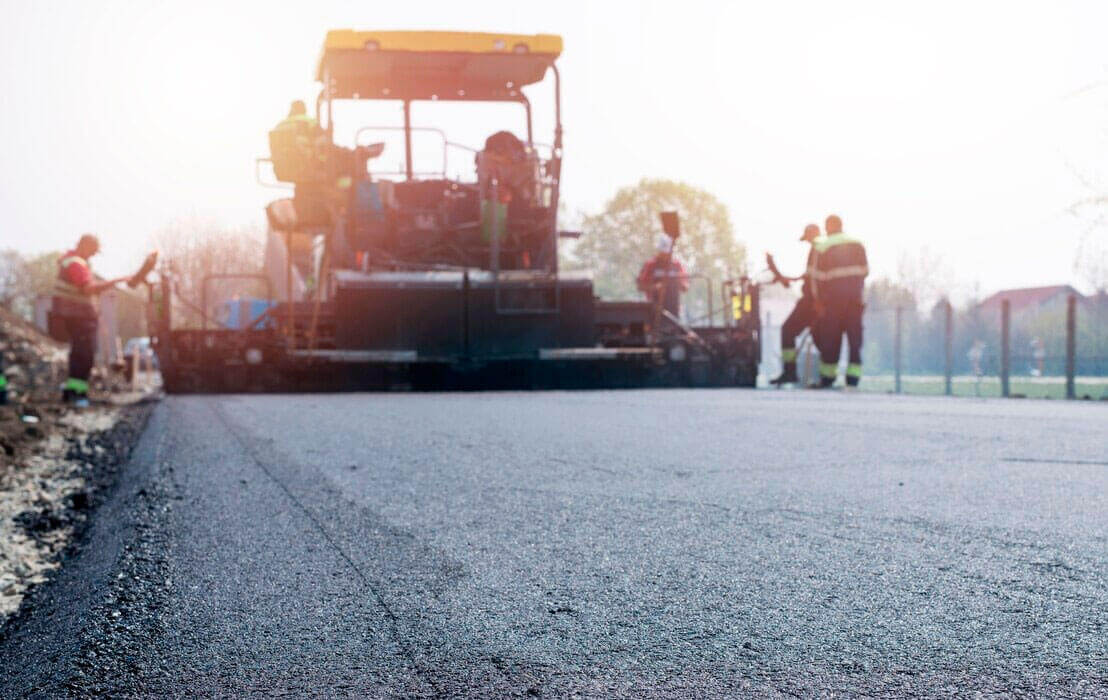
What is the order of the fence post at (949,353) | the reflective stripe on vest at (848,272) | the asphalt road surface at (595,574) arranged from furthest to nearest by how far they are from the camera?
the fence post at (949,353) < the reflective stripe on vest at (848,272) < the asphalt road surface at (595,574)

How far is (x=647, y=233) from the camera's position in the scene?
Result: 45344 millimetres

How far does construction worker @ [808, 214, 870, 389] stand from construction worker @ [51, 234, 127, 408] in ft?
24.4

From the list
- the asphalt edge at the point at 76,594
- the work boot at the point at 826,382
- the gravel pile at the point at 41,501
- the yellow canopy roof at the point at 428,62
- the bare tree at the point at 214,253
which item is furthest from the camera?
the bare tree at the point at 214,253

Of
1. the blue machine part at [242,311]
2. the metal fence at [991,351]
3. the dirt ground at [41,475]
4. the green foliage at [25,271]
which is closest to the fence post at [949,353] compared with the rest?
the metal fence at [991,351]

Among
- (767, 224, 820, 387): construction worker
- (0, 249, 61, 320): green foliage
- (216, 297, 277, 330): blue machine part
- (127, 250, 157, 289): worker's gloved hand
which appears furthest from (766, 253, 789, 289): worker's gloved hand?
(0, 249, 61, 320): green foliage

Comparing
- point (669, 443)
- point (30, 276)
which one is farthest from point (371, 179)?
point (30, 276)

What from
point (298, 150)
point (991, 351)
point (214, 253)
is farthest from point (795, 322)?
point (214, 253)

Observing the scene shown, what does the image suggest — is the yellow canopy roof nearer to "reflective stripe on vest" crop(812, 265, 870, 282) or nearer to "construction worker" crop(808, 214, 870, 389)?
"construction worker" crop(808, 214, 870, 389)

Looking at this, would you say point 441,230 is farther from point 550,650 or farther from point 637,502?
point 550,650

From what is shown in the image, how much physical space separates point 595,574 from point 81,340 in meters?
10.1

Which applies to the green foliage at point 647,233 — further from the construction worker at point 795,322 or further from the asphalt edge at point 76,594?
the asphalt edge at point 76,594

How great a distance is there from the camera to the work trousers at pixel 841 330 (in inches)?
509

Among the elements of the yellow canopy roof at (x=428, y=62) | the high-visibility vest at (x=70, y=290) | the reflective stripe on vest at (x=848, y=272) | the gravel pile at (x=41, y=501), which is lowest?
the gravel pile at (x=41, y=501)

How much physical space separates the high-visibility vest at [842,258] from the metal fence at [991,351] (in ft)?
7.87
